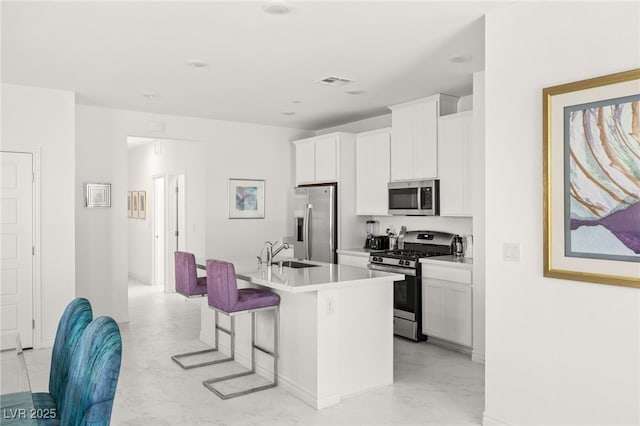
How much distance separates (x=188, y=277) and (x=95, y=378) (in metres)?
2.79

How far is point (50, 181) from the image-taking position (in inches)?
196

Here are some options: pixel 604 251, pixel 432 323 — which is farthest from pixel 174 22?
pixel 432 323

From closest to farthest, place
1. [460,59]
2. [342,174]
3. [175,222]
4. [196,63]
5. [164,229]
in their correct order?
[460,59] < [196,63] < [342,174] < [175,222] < [164,229]

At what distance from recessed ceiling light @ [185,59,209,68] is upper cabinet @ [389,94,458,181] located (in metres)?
2.40

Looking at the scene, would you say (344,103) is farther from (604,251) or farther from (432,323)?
(604,251)

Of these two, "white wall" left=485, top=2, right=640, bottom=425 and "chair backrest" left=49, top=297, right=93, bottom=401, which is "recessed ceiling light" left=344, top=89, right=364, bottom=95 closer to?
"white wall" left=485, top=2, right=640, bottom=425

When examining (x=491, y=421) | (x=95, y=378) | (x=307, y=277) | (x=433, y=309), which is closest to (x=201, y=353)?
(x=307, y=277)

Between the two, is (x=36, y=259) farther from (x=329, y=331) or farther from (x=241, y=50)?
(x=329, y=331)

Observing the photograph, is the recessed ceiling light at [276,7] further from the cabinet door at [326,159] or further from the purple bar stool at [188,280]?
the cabinet door at [326,159]

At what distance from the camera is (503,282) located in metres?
2.97

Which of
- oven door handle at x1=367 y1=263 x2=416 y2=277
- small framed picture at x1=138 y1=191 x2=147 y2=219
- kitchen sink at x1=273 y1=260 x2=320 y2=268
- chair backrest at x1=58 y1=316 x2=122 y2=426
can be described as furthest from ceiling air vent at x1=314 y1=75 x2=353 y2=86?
small framed picture at x1=138 y1=191 x2=147 y2=219

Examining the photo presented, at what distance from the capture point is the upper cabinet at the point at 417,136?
5.20 meters

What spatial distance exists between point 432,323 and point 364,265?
3.92 feet

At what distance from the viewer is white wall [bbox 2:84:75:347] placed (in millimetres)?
4824
